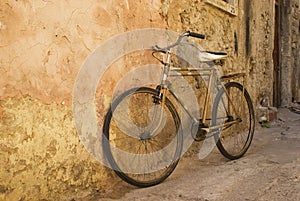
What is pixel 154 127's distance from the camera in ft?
9.10

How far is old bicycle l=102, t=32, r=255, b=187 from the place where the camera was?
8.41ft

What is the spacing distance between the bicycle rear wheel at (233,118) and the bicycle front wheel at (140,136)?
57cm

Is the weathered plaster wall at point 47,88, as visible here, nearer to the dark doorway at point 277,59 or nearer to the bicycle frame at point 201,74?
the bicycle frame at point 201,74

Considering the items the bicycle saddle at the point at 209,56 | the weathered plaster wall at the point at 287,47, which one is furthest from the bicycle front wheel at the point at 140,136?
the weathered plaster wall at the point at 287,47

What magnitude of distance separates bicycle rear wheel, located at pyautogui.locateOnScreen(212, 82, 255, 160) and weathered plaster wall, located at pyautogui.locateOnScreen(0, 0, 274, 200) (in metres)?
1.13

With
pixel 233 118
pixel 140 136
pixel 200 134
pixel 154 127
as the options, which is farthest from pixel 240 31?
pixel 140 136

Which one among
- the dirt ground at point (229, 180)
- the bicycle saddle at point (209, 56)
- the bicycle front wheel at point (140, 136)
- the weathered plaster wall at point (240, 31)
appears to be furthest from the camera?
the weathered plaster wall at point (240, 31)

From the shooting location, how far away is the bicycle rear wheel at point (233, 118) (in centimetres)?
332

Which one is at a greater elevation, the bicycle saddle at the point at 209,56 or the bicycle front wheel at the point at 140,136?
the bicycle saddle at the point at 209,56

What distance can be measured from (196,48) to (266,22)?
2.90m

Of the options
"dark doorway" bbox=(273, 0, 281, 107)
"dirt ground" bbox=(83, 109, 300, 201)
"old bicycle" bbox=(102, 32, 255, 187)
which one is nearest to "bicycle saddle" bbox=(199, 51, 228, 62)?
"old bicycle" bbox=(102, 32, 255, 187)

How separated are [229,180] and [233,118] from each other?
3.03ft

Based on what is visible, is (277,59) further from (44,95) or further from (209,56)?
(44,95)

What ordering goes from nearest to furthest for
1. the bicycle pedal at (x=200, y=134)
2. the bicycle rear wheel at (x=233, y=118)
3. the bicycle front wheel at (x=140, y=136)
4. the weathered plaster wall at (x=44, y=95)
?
1. the weathered plaster wall at (x=44, y=95)
2. the bicycle front wheel at (x=140, y=136)
3. the bicycle pedal at (x=200, y=134)
4. the bicycle rear wheel at (x=233, y=118)
